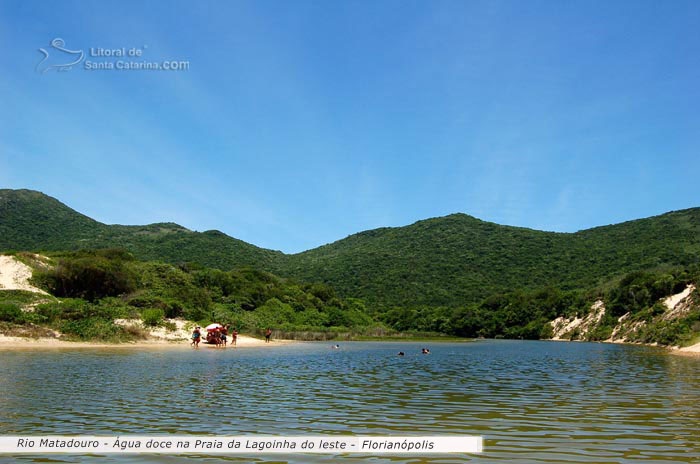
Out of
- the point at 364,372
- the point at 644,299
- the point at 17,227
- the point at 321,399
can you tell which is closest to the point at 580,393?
the point at 321,399

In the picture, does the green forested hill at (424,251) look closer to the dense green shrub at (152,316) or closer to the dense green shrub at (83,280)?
the dense green shrub at (83,280)

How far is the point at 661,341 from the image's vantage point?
176ft

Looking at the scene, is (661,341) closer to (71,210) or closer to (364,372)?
(364,372)

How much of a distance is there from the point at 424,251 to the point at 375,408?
461 feet

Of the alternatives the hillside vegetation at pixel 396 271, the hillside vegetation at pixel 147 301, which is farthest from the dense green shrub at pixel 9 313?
the hillside vegetation at pixel 396 271

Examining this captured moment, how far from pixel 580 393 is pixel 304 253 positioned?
174m

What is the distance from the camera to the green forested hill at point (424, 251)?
122 metres

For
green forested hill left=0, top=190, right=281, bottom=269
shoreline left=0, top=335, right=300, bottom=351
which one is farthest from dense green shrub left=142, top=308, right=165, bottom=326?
green forested hill left=0, top=190, right=281, bottom=269

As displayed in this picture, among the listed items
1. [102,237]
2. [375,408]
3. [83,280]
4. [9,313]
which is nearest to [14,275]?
[83,280]

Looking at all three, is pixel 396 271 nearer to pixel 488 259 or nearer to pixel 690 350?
pixel 488 259

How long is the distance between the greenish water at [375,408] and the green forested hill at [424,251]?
9823 centimetres

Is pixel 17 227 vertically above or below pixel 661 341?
above

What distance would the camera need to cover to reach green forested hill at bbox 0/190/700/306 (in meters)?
→ 122

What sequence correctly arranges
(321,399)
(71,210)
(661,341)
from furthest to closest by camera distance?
(71,210) < (661,341) < (321,399)
